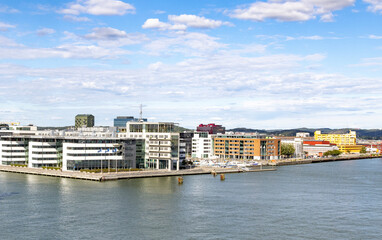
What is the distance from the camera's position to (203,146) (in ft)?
614

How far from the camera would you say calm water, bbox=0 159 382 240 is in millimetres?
56062

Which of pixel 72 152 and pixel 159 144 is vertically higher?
pixel 159 144

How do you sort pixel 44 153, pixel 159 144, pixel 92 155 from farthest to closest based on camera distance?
pixel 44 153, pixel 159 144, pixel 92 155

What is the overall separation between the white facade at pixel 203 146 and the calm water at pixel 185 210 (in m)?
83.4

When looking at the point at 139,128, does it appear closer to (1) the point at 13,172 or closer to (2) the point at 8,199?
(1) the point at 13,172

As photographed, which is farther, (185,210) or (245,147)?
(245,147)

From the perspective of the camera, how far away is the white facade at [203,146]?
18712 centimetres

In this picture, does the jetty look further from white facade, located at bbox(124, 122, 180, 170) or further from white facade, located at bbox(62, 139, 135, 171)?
white facade, located at bbox(124, 122, 180, 170)

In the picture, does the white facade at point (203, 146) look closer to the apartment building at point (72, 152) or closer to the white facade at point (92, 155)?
the apartment building at point (72, 152)

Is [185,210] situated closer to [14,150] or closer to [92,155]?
[92,155]

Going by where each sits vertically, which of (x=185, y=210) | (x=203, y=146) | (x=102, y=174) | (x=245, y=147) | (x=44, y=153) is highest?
(x=203, y=146)

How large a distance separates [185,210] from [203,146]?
388ft

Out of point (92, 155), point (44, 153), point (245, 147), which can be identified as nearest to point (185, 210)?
point (92, 155)

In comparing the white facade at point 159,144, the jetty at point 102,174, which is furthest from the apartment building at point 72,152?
the white facade at point 159,144
